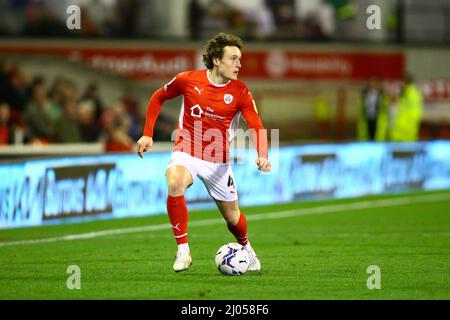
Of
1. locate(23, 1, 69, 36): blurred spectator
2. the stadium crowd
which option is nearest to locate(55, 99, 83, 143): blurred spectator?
the stadium crowd

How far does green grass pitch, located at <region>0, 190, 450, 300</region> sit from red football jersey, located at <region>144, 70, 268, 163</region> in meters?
1.18

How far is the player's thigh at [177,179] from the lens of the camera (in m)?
11.1

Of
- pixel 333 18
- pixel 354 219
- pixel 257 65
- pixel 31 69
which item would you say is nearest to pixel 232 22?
pixel 257 65

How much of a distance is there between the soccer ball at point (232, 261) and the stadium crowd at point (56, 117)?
8734mm

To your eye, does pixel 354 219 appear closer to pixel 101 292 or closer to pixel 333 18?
pixel 101 292

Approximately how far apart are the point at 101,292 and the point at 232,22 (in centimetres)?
2004

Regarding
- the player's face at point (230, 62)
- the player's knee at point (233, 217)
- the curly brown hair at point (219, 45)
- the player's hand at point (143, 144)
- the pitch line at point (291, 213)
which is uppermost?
the curly brown hair at point (219, 45)

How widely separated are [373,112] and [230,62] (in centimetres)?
1559

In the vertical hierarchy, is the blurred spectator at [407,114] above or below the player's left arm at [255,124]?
below

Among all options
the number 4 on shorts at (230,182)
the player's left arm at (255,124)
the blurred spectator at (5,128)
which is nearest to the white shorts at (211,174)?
the number 4 on shorts at (230,182)

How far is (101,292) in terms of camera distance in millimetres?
10039

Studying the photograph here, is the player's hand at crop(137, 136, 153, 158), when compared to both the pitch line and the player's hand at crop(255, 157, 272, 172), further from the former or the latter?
the pitch line

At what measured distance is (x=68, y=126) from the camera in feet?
69.3

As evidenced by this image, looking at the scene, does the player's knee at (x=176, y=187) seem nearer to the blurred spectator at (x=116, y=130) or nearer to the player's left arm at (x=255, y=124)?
the player's left arm at (x=255, y=124)
